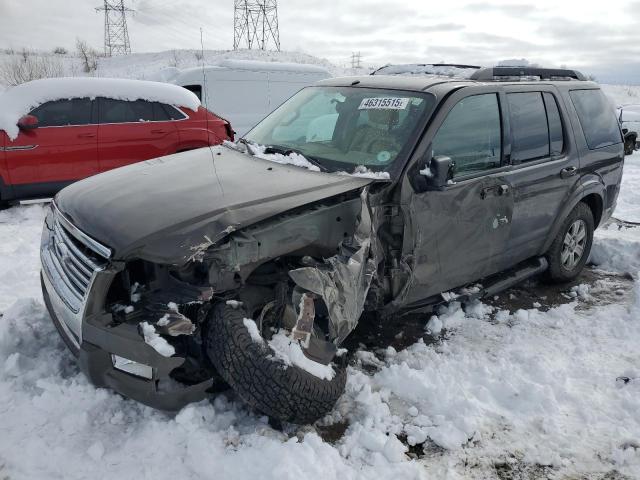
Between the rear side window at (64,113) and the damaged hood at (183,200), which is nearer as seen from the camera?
the damaged hood at (183,200)

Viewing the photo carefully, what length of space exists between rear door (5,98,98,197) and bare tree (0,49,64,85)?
15.9 metres

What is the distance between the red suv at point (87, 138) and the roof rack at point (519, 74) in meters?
4.76

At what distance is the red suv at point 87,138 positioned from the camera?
671 centimetres

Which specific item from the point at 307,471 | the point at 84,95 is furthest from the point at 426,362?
the point at 84,95

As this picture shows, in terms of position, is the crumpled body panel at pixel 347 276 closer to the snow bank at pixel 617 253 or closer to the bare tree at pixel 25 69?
the snow bank at pixel 617 253

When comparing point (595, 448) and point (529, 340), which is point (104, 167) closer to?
point (529, 340)

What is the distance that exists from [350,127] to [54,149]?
4.86 meters

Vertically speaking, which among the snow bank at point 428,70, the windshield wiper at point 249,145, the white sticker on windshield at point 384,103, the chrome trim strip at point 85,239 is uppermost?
the snow bank at point 428,70

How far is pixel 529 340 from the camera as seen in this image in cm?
381

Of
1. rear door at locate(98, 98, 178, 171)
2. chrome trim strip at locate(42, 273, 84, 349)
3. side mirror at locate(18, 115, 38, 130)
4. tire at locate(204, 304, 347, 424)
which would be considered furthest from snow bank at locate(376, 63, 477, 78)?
side mirror at locate(18, 115, 38, 130)

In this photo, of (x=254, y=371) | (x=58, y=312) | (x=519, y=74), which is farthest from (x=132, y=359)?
(x=519, y=74)

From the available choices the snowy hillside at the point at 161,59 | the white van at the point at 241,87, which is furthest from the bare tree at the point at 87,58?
the white van at the point at 241,87

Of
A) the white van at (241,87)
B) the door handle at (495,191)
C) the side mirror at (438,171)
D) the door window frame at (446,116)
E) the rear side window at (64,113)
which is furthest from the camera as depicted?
the white van at (241,87)

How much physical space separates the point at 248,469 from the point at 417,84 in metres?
2.70
